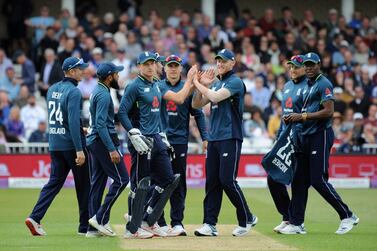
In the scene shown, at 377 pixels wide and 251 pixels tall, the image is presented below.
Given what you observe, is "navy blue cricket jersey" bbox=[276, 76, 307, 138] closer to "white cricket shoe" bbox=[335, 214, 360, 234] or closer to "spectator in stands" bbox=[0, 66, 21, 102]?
"white cricket shoe" bbox=[335, 214, 360, 234]

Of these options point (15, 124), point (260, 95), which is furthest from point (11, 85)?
point (260, 95)

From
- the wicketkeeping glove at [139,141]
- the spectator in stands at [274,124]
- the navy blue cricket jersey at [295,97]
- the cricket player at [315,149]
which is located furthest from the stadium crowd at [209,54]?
the wicketkeeping glove at [139,141]

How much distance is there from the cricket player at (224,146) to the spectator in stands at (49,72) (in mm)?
11897

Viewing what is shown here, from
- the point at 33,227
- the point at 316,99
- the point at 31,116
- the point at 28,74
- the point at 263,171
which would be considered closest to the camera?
the point at 33,227

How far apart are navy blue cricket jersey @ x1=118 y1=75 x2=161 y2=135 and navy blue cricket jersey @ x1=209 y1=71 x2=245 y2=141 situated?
2.54ft

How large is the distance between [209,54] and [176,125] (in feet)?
40.9

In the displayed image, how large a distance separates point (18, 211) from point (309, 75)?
225 inches

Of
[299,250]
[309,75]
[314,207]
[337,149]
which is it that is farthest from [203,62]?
[299,250]

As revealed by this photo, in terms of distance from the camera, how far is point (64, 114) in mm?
13297

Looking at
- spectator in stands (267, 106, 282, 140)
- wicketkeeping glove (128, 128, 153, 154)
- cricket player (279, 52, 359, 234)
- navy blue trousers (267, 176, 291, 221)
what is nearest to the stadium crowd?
spectator in stands (267, 106, 282, 140)

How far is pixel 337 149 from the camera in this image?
23.5 meters

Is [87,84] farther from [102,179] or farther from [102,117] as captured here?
[102,117]

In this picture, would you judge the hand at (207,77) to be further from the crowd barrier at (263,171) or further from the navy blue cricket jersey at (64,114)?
the crowd barrier at (263,171)

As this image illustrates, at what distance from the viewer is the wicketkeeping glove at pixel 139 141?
12.8 m
